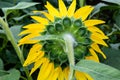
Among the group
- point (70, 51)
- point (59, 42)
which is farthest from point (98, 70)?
point (59, 42)

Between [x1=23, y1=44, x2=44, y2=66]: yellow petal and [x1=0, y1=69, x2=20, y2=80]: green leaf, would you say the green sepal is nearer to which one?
[x1=23, y1=44, x2=44, y2=66]: yellow petal

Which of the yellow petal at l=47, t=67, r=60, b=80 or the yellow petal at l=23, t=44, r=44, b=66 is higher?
the yellow petal at l=23, t=44, r=44, b=66

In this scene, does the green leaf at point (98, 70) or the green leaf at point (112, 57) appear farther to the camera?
the green leaf at point (112, 57)

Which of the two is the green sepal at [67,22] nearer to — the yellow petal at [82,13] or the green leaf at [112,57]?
the yellow petal at [82,13]

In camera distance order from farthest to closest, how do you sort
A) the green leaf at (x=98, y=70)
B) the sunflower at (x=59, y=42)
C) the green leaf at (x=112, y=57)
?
the green leaf at (x=112, y=57), the sunflower at (x=59, y=42), the green leaf at (x=98, y=70)

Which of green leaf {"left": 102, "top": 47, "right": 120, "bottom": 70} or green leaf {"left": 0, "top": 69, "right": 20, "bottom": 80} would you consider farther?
green leaf {"left": 102, "top": 47, "right": 120, "bottom": 70}

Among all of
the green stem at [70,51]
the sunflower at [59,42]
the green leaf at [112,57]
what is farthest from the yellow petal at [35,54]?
the green leaf at [112,57]

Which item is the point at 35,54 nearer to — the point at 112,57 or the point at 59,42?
the point at 59,42

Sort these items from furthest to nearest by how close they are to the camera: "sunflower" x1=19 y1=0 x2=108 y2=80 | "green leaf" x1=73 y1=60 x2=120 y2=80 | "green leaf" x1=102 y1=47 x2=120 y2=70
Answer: "green leaf" x1=102 y1=47 x2=120 y2=70
"sunflower" x1=19 y1=0 x2=108 y2=80
"green leaf" x1=73 y1=60 x2=120 y2=80

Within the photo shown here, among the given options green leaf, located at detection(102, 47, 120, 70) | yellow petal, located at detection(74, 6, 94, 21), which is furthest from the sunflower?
green leaf, located at detection(102, 47, 120, 70)

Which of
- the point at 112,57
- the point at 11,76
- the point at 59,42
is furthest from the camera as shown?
the point at 112,57
